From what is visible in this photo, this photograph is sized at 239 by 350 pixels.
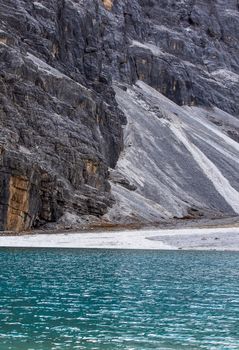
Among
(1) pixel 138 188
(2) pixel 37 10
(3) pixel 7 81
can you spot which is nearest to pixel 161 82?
(2) pixel 37 10

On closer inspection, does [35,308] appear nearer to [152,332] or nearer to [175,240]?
[152,332]

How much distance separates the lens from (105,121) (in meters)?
104

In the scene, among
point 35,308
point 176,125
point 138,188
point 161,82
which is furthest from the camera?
point 161,82

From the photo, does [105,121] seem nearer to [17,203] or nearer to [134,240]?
[17,203]

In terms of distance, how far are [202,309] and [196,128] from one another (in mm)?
→ 113058

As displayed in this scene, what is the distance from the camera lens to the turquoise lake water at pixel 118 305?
15.8 m

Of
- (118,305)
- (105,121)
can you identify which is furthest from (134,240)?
(105,121)

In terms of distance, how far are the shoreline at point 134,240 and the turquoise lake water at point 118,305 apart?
16.7 metres

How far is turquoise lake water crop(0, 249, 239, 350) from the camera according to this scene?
620 inches

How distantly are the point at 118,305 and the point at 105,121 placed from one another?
83430 mm

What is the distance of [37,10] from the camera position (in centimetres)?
11256

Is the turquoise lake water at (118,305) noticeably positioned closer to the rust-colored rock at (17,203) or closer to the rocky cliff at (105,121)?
the rust-colored rock at (17,203)

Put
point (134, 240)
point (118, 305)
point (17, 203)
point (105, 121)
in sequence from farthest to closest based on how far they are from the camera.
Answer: point (105, 121), point (17, 203), point (134, 240), point (118, 305)

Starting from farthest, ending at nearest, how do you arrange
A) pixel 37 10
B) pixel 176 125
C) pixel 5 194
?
1. pixel 176 125
2. pixel 37 10
3. pixel 5 194
